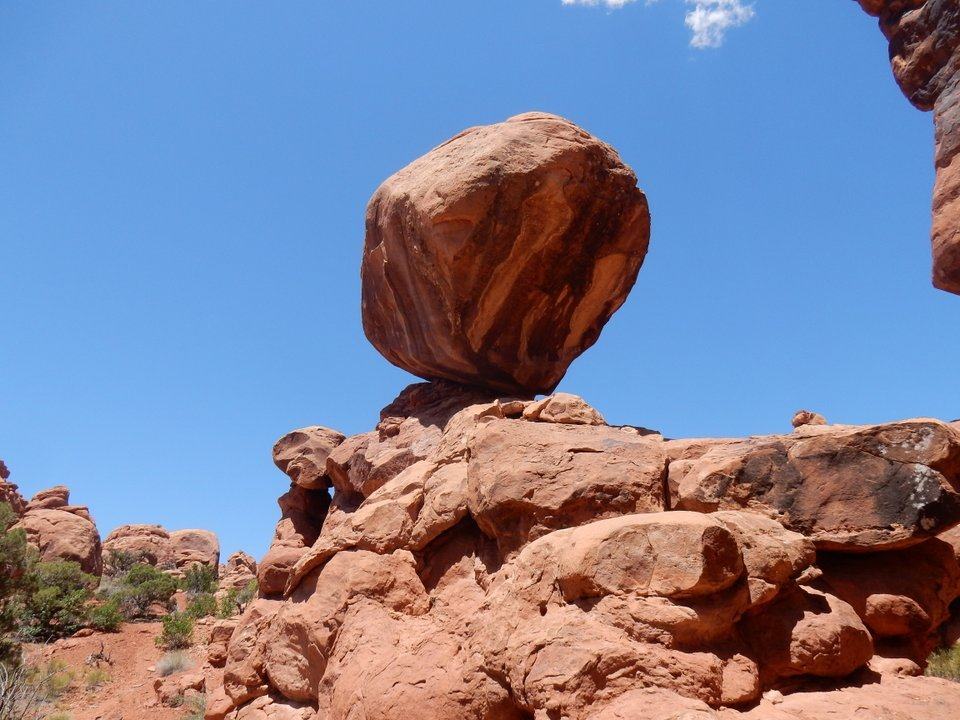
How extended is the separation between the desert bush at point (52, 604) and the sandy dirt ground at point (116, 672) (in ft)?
2.74

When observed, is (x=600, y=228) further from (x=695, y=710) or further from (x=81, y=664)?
(x=81, y=664)

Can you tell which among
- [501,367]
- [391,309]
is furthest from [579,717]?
[391,309]

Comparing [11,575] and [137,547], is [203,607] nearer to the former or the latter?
[11,575]

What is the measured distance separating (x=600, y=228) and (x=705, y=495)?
4965mm

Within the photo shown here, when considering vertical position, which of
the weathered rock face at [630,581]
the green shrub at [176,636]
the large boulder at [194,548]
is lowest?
the weathered rock face at [630,581]

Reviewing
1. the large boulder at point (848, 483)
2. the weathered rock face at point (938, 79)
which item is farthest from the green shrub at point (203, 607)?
the weathered rock face at point (938, 79)

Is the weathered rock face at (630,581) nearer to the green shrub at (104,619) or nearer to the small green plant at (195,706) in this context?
the small green plant at (195,706)

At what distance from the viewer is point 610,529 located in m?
4.88

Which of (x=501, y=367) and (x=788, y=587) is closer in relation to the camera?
(x=788, y=587)

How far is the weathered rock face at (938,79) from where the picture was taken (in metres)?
13.6

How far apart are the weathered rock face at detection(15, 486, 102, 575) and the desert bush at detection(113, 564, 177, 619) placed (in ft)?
5.28

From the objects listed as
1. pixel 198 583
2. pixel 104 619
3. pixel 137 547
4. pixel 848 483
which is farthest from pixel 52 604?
pixel 848 483

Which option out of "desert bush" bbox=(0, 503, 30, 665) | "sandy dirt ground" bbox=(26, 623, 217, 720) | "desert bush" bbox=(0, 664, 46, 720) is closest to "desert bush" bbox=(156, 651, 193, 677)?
"sandy dirt ground" bbox=(26, 623, 217, 720)

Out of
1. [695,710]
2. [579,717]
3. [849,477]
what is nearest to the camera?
[695,710]
